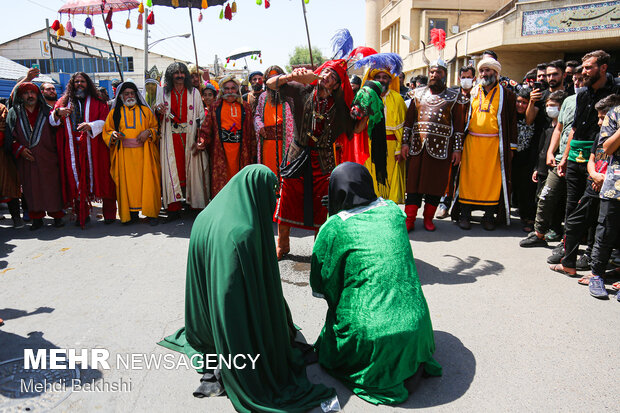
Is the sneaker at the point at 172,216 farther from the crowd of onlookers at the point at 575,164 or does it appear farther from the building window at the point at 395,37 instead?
the building window at the point at 395,37

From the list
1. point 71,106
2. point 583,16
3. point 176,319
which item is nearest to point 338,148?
point 176,319

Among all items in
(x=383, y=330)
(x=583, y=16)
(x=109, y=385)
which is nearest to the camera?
(x=383, y=330)

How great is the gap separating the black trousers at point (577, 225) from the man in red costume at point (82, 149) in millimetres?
5676

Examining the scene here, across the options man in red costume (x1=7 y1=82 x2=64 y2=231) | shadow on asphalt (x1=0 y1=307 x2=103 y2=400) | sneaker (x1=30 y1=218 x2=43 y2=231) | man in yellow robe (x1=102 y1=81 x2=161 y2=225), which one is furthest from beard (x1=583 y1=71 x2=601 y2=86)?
sneaker (x1=30 y1=218 x2=43 y2=231)

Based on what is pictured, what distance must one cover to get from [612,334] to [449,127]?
3.16 m

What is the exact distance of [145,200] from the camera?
620 cm

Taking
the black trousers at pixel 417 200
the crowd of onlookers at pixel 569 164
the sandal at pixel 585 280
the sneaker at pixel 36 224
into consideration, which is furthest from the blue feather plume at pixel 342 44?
the sneaker at pixel 36 224

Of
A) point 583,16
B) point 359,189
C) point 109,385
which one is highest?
point 583,16

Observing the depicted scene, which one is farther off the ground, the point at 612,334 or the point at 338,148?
the point at 338,148

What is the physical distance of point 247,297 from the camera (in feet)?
7.53

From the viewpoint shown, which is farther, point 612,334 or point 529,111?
point 529,111

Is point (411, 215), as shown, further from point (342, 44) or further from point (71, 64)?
point (71, 64)

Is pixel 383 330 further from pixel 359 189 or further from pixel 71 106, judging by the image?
pixel 71 106

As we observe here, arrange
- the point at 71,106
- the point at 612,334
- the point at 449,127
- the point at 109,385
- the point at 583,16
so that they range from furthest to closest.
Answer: the point at 583,16 → the point at 71,106 → the point at 449,127 → the point at 612,334 → the point at 109,385
